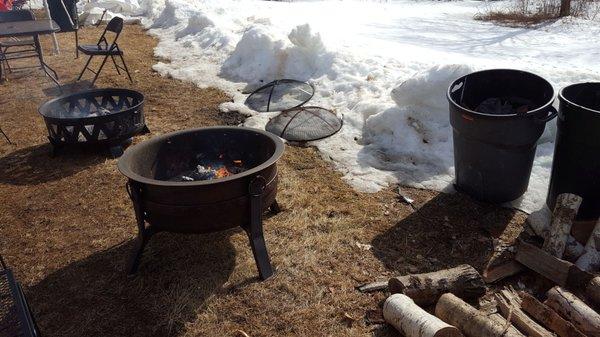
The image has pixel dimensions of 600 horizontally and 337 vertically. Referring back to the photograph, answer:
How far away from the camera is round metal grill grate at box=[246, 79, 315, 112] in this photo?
21.5 ft

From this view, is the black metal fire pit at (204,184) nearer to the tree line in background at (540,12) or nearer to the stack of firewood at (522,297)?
the stack of firewood at (522,297)

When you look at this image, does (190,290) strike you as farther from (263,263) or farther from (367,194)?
(367,194)

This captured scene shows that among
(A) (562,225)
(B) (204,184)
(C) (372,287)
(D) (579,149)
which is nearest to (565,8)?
(D) (579,149)

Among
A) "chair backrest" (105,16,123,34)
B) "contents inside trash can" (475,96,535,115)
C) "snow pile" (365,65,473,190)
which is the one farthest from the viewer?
"chair backrest" (105,16,123,34)

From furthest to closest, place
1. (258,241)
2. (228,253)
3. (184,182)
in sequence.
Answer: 1. (228,253)
2. (258,241)
3. (184,182)

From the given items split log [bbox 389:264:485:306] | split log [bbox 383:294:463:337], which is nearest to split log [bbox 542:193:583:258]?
split log [bbox 389:264:485:306]

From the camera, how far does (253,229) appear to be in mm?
3264

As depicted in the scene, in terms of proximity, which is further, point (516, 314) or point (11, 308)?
point (516, 314)

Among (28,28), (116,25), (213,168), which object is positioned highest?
(28,28)

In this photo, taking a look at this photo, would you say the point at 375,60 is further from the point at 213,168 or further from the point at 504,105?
the point at 213,168

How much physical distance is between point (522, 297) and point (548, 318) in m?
0.25

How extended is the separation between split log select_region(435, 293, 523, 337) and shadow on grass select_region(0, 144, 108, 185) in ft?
14.2

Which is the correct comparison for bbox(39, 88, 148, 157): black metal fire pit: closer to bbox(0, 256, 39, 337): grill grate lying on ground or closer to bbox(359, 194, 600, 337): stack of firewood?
bbox(0, 256, 39, 337): grill grate lying on ground

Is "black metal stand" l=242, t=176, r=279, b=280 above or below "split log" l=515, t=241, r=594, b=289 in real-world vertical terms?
above
